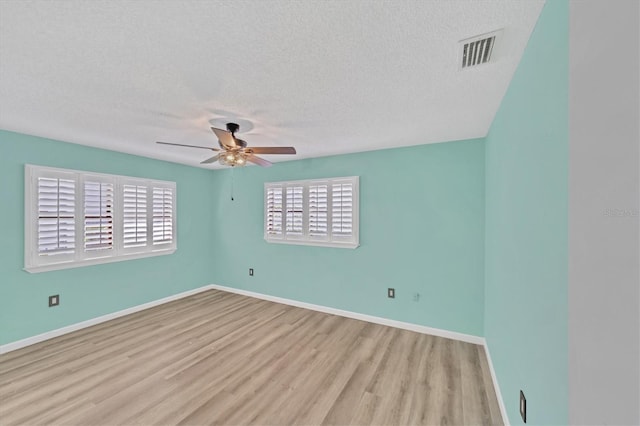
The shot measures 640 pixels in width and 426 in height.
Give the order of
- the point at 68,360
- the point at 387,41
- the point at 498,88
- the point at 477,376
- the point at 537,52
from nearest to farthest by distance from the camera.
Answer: the point at 537,52
the point at 387,41
the point at 498,88
the point at 477,376
the point at 68,360

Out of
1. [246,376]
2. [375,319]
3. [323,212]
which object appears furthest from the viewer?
[323,212]

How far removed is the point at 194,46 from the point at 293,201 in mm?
3073

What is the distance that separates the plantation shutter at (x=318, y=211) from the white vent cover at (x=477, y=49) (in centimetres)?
267

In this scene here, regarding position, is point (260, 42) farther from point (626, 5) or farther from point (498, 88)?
point (498, 88)

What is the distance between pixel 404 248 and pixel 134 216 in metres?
4.09

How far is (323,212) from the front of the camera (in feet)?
13.4

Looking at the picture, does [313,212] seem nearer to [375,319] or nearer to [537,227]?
[375,319]

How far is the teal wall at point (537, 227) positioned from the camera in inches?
37.5

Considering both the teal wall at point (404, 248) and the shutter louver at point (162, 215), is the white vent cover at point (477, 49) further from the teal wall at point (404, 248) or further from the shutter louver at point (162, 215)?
the shutter louver at point (162, 215)

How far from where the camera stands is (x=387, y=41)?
1362 millimetres

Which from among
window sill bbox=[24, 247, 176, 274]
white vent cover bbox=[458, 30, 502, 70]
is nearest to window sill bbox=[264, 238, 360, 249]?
window sill bbox=[24, 247, 176, 274]

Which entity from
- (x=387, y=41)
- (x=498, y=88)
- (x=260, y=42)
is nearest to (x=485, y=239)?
(x=498, y=88)

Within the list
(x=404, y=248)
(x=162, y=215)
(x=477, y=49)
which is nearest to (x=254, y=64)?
(x=477, y=49)

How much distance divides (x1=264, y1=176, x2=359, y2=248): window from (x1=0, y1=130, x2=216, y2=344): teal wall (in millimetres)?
Result: 1558
